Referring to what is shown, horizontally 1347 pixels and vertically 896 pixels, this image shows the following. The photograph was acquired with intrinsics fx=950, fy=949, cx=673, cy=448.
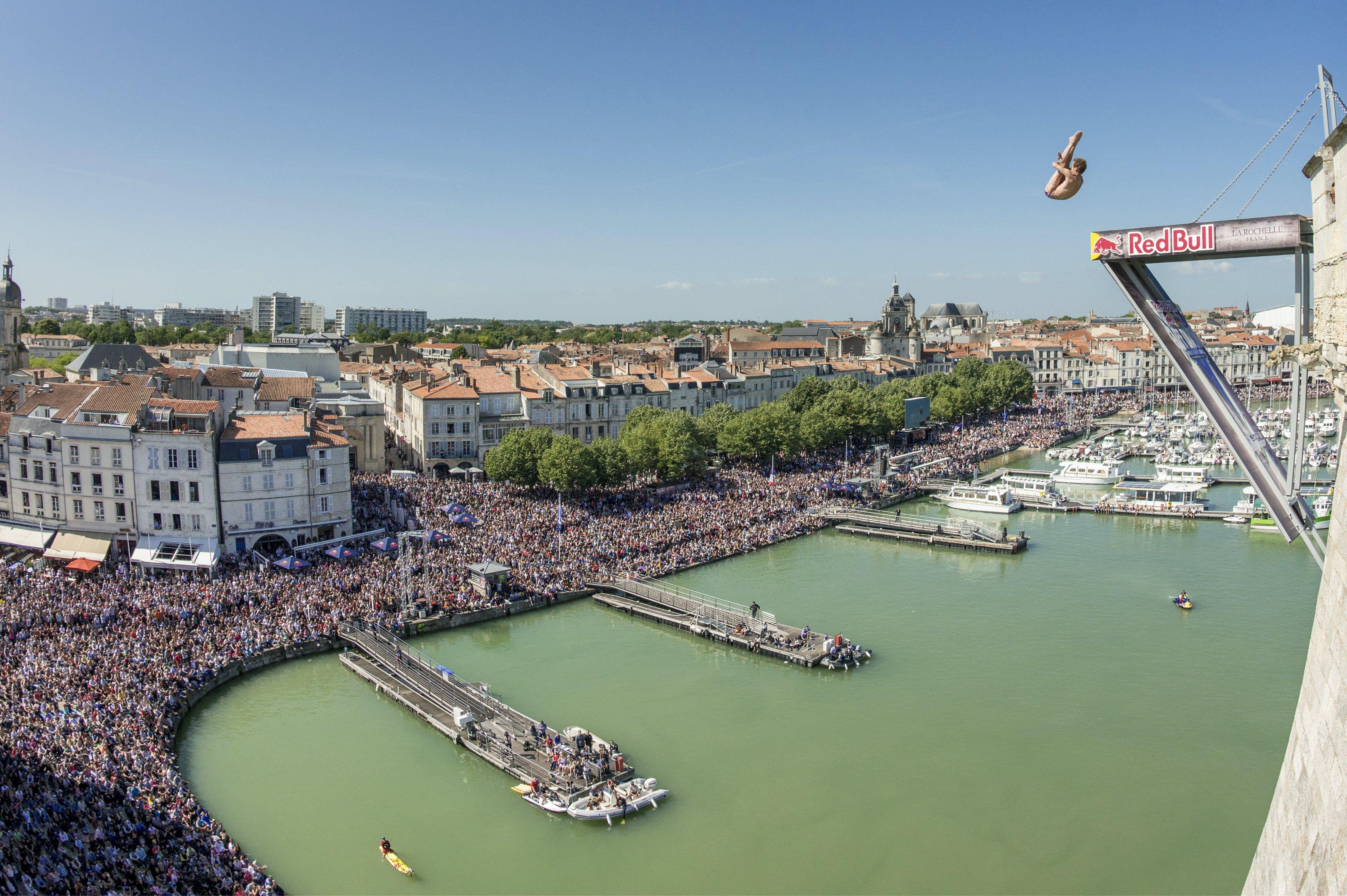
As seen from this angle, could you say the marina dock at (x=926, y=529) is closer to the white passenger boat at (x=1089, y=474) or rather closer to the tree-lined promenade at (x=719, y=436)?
the tree-lined promenade at (x=719, y=436)

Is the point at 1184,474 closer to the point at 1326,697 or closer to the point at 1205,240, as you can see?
the point at 1205,240

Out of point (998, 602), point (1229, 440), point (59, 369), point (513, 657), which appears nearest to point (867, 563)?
point (998, 602)

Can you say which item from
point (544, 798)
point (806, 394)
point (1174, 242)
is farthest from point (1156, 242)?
point (806, 394)

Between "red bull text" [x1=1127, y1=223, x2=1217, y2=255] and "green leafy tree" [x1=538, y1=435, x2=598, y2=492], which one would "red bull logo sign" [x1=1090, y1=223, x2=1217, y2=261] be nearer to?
"red bull text" [x1=1127, y1=223, x2=1217, y2=255]

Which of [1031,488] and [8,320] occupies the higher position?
[8,320]

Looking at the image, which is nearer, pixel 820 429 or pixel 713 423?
pixel 713 423
